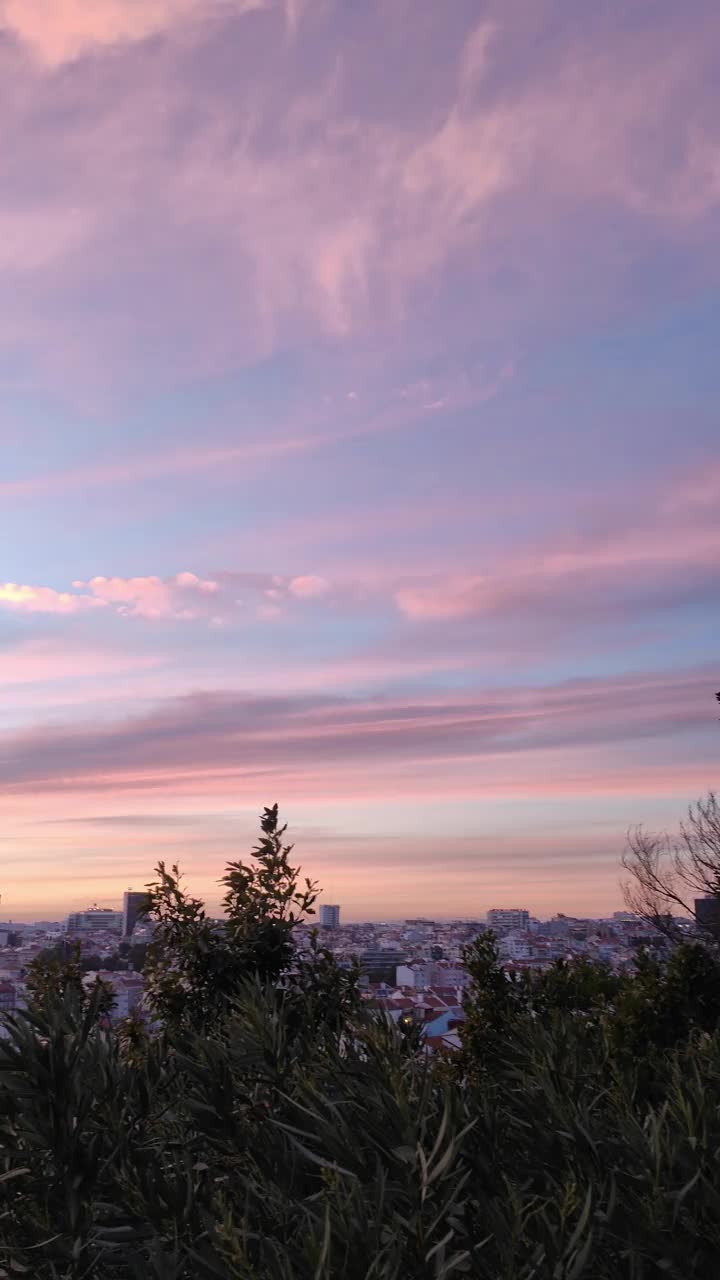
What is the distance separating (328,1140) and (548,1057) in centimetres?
152

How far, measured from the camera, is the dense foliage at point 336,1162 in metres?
3.42

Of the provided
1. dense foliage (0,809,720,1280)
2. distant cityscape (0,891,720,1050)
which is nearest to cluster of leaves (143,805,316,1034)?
distant cityscape (0,891,720,1050)

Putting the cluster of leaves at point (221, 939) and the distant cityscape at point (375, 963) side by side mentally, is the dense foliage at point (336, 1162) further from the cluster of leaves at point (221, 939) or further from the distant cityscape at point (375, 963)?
the cluster of leaves at point (221, 939)

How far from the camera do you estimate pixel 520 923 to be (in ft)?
172

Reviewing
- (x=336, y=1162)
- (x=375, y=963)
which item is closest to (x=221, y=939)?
(x=375, y=963)

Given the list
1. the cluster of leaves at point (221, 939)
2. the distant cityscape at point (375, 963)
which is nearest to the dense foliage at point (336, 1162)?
the distant cityscape at point (375, 963)

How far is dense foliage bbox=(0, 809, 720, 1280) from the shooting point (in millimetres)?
3418

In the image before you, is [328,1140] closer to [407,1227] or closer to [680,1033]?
[407,1227]

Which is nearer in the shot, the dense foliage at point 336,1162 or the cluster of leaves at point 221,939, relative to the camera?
the dense foliage at point 336,1162

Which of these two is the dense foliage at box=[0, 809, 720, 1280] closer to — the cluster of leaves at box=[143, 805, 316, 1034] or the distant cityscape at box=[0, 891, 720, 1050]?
the distant cityscape at box=[0, 891, 720, 1050]

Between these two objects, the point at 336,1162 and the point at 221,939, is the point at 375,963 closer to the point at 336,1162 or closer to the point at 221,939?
the point at 221,939

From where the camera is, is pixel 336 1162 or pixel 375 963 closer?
pixel 336 1162

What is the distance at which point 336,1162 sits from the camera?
4102mm

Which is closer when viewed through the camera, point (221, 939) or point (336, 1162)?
point (336, 1162)
